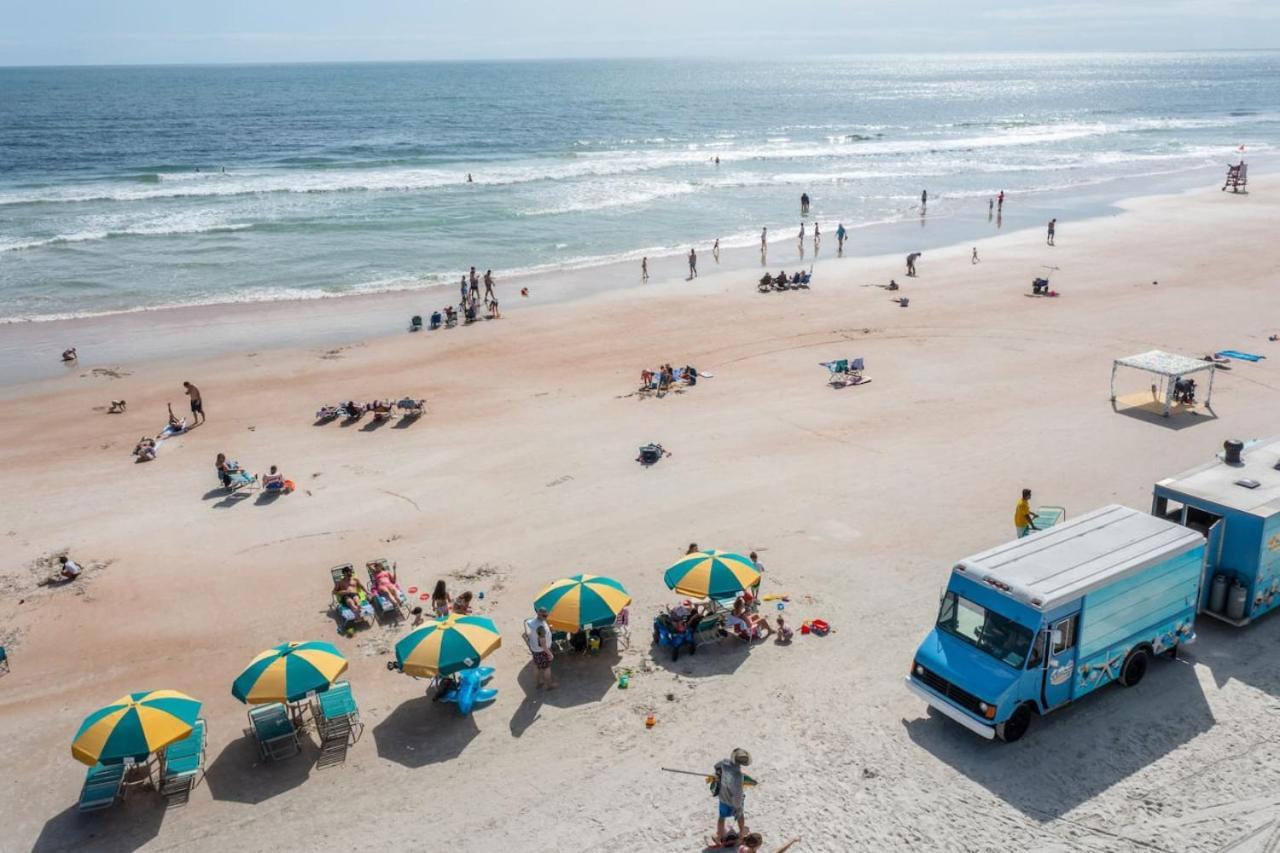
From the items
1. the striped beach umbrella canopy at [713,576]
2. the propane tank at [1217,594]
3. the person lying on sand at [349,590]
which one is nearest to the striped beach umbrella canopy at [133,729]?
the person lying on sand at [349,590]

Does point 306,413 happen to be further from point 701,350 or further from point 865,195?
point 865,195

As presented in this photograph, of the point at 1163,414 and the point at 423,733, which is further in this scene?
the point at 1163,414

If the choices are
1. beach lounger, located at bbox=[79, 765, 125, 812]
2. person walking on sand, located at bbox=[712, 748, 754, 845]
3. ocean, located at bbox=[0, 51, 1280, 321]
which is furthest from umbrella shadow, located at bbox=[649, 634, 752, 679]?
ocean, located at bbox=[0, 51, 1280, 321]

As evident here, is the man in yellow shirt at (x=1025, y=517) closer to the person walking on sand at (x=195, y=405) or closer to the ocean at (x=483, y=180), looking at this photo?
the person walking on sand at (x=195, y=405)

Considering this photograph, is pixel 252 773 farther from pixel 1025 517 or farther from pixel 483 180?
pixel 483 180

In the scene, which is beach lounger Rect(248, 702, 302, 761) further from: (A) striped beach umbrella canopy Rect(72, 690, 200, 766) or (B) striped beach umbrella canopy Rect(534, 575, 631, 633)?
(B) striped beach umbrella canopy Rect(534, 575, 631, 633)

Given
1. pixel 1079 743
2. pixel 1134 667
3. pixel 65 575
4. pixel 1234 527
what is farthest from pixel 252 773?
pixel 1234 527
